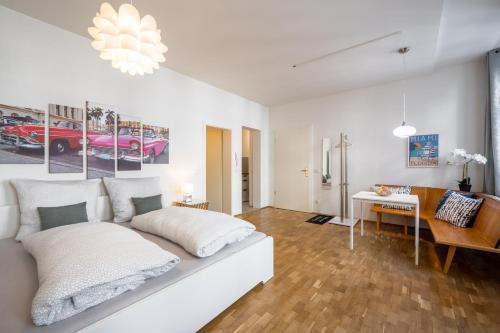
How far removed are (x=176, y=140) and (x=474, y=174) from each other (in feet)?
15.8

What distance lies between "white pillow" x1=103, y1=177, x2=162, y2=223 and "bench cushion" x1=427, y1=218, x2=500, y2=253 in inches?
133

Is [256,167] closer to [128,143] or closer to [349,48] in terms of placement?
[128,143]

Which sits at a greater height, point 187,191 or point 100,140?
point 100,140

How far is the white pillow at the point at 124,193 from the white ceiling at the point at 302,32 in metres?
1.80

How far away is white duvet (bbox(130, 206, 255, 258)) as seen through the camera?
1646 mm

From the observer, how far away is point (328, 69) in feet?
11.5

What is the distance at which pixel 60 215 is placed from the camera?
204 centimetres

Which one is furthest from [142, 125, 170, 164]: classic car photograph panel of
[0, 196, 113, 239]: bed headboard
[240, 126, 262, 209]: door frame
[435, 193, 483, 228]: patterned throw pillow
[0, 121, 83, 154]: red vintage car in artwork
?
[435, 193, 483, 228]: patterned throw pillow

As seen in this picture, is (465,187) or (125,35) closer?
(125,35)

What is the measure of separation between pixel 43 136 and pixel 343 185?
15.5 ft

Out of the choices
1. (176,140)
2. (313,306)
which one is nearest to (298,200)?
(176,140)

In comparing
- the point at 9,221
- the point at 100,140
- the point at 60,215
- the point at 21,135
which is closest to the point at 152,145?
the point at 100,140

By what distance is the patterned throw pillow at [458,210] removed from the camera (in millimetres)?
2701

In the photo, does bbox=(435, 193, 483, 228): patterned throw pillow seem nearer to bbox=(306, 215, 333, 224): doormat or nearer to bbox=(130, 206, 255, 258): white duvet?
bbox=(306, 215, 333, 224): doormat
